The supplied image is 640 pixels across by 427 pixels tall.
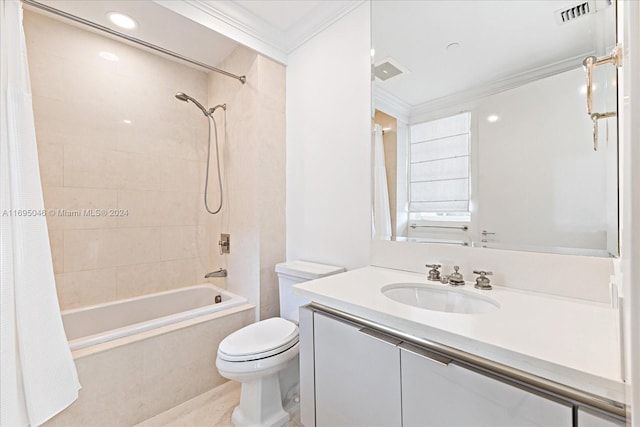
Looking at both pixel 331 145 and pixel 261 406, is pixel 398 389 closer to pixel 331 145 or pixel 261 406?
pixel 261 406

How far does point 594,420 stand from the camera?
1.85 feet

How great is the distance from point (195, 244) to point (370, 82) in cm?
205

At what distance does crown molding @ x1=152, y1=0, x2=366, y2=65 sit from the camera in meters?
1.74

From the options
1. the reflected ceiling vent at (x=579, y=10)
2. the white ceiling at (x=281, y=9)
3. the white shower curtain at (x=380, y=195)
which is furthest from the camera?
the white ceiling at (x=281, y=9)

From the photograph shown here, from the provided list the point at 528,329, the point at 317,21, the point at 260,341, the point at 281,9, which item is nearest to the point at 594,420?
the point at 528,329

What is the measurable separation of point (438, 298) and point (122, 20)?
262 centimetres

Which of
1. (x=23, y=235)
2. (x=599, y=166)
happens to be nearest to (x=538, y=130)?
(x=599, y=166)

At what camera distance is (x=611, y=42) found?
92 cm

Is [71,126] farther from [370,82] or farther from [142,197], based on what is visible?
[370,82]

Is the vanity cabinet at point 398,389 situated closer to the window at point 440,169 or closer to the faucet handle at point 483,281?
the faucet handle at point 483,281

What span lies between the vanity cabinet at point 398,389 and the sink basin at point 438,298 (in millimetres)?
310

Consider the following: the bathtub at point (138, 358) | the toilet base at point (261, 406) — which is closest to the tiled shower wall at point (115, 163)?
the bathtub at point (138, 358)

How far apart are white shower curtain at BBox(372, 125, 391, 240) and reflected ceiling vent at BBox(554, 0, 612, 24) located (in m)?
0.83

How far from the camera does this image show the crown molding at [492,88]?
3.45 ft
